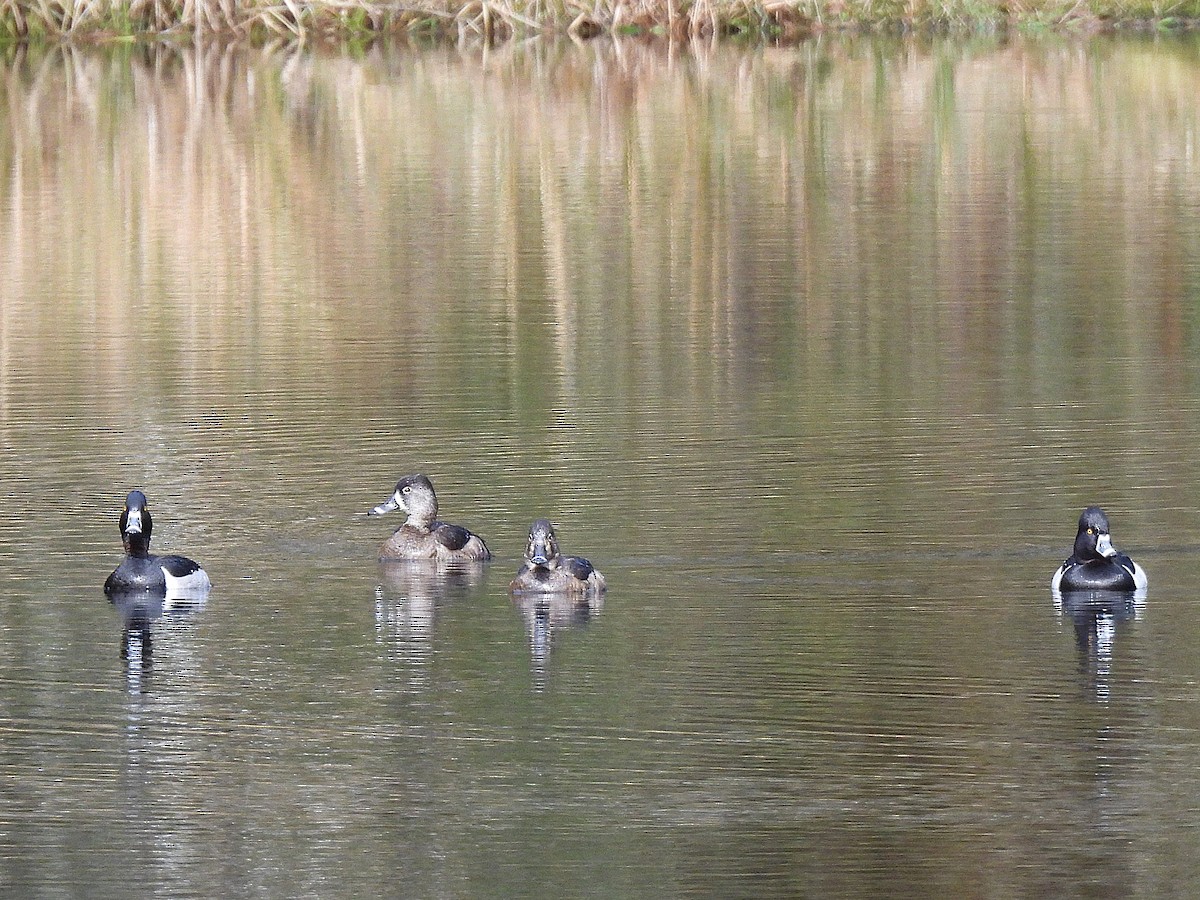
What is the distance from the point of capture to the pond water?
30.3ft

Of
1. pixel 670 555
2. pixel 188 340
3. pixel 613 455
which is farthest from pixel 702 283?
pixel 670 555

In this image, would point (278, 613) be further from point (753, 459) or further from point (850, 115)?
point (850, 115)

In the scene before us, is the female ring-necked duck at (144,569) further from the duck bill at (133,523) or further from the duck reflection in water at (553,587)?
the duck reflection in water at (553,587)

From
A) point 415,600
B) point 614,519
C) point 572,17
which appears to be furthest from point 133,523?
point 572,17

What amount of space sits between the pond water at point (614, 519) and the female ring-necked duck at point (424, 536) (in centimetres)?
23

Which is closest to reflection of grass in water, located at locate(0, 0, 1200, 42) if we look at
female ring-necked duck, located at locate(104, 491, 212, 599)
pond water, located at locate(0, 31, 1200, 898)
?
pond water, located at locate(0, 31, 1200, 898)

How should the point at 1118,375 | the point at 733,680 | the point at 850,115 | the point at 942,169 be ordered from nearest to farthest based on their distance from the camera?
the point at 733,680 → the point at 1118,375 → the point at 942,169 → the point at 850,115

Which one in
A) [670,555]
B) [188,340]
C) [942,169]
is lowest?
[670,555]

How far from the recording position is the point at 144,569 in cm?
1276

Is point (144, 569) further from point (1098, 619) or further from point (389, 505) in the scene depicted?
point (1098, 619)

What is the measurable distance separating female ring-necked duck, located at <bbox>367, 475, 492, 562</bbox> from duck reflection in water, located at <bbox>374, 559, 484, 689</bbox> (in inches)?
1.9

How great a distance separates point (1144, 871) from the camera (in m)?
8.64

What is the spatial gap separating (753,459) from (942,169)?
17205 mm

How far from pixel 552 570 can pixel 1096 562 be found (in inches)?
104
